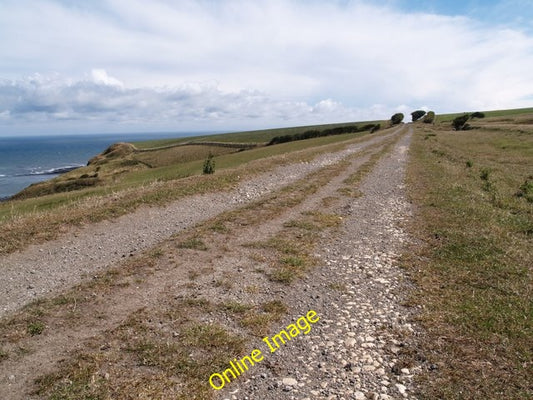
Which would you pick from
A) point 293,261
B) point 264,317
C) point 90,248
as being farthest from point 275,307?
point 90,248

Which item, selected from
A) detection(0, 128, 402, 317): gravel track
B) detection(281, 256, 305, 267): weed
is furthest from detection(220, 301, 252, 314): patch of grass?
detection(0, 128, 402, 317): gravel track

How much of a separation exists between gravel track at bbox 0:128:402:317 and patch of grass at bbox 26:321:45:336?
3.94 feet

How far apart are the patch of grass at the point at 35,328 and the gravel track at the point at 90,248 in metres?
1.20

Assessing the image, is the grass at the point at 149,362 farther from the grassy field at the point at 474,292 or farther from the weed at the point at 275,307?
the grassy field at the point at 474,292

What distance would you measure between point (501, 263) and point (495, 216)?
5388mm

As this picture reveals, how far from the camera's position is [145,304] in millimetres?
7434

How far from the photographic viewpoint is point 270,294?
800 centimetres

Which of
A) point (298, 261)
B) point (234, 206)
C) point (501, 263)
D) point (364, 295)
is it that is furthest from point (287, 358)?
point (234, 206)

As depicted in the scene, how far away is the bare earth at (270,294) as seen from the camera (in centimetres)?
531

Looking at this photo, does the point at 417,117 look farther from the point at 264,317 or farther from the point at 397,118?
the point at 264,317

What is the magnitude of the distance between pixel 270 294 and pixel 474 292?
183 inches

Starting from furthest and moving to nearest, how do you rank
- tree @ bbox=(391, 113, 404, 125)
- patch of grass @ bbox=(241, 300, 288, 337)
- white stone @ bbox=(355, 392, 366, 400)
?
tree @ bbox=(391, 113, 404, 125) → patch of grass @ bbox=(241, 300, 288, 337) → white stone @ bbox=(355, 392, 366, 400)

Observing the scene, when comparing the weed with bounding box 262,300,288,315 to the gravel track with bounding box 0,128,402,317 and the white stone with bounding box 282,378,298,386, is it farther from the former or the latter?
the gravel track with bounding box 0,128,402,317

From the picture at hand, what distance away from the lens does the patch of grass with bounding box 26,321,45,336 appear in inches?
251
